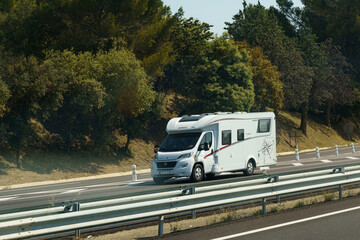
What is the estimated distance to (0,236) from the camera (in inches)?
301

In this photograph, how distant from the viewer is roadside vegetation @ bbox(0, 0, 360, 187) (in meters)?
31.6

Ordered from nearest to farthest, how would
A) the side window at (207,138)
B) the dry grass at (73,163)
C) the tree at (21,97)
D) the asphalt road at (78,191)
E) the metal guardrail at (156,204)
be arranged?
the metal guardrail at (156,204), the asphalt road at (78,191), the side window at (207,138), the tree at (21,97), the dry grass at (73,163)

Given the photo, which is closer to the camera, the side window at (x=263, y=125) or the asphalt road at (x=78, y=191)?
the asphalt road at (x=78, y=191)

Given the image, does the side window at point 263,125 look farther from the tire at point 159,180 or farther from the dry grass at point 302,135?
the dry grass at point 302,135

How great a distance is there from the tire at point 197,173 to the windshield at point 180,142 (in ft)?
2.77

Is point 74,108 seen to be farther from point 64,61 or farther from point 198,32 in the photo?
point 198,32

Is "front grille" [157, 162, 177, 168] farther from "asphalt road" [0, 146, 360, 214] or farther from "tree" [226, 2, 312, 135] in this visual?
"tree" [226, 2, 312, 135]

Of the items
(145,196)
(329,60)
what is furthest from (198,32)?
(145,196)

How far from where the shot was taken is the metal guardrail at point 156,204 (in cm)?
802

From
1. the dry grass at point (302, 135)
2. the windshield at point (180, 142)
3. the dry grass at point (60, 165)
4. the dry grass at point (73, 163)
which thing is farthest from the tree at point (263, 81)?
the windshield at point (180, 142)

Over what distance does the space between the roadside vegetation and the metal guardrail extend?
19208 mm

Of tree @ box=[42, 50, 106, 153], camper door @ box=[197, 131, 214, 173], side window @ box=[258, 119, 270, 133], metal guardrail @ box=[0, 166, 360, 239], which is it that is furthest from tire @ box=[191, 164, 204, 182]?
tree @ box=[42, 50, 106, 153]

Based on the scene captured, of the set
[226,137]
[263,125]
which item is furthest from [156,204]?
[263,125]

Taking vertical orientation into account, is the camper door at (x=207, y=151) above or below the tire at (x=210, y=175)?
above
